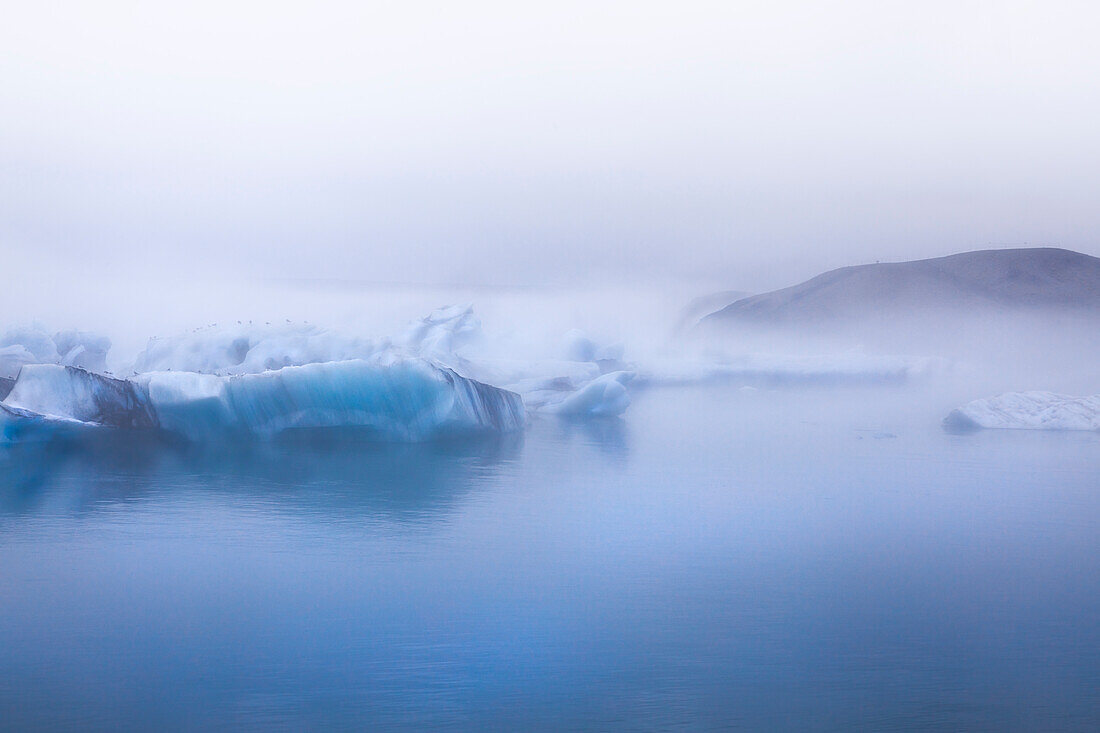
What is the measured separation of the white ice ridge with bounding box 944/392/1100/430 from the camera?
8531mm

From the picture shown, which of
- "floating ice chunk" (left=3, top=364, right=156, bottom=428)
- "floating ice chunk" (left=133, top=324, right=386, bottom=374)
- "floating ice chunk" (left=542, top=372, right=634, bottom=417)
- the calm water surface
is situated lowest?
the calm water surface

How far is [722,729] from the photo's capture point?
6.70 feet

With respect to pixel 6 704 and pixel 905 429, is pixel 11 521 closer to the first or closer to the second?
pixel 6 704

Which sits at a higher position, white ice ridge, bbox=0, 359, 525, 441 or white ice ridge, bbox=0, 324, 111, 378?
white ice ridge, bbox=0, 324, 111, 378

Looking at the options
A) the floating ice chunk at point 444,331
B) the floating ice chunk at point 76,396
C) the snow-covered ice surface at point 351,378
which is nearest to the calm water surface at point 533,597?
the floating ice chunk at point 76,396

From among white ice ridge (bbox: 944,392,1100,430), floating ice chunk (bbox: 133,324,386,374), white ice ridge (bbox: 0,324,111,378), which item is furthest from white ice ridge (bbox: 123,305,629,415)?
white ice ridge (bbox: 944,392,1100,430)

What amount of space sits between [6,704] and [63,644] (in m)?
0.42

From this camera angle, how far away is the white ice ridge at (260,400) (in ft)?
19.0

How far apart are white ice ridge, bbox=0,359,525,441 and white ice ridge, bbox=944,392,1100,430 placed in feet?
16.4

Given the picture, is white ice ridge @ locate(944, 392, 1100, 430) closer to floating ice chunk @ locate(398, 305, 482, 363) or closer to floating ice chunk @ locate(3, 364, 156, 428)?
floating ice chunk @ locate(398, 305, 482, 363)

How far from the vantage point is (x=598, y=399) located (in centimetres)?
894

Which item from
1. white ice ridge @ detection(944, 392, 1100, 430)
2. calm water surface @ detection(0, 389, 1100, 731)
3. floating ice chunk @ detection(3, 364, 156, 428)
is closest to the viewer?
→ calm water surface @ detection(0, 389, 1100, 731)

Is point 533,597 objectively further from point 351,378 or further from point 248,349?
point 248,349

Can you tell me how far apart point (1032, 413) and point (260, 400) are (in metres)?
6.88
